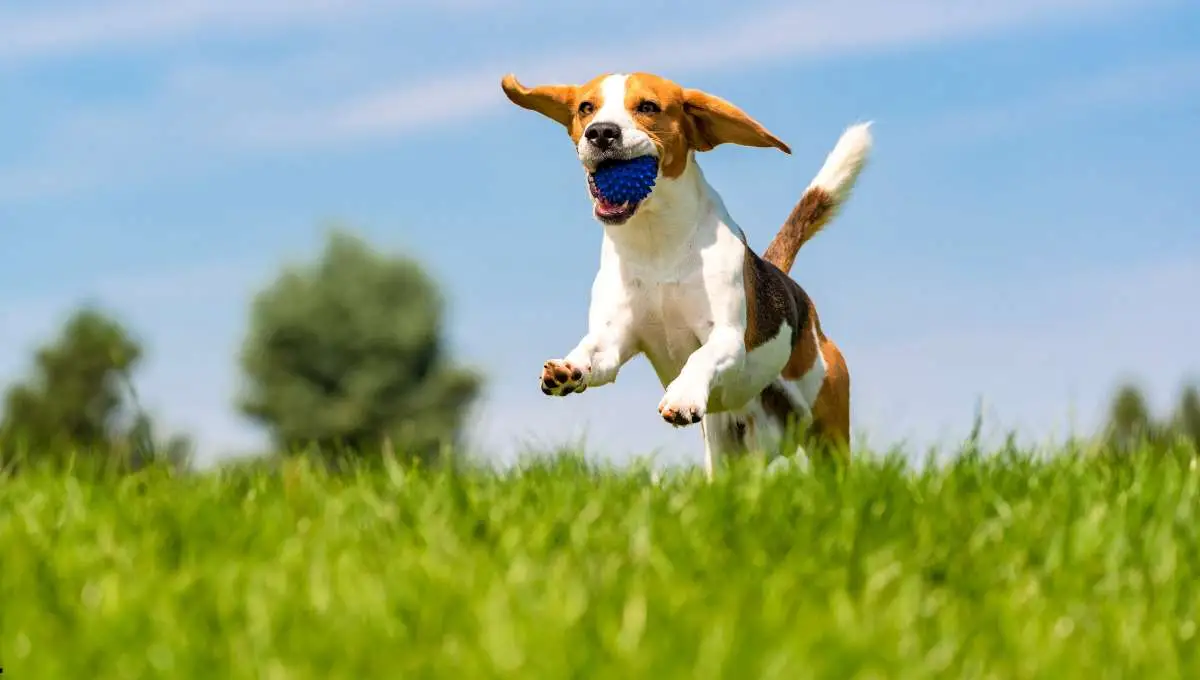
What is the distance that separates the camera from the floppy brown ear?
6879mm

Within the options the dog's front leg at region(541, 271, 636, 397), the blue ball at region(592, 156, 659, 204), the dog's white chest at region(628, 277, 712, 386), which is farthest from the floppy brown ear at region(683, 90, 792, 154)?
the dog's front leg at region(541, 271, 636, 397)

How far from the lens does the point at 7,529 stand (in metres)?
5.14

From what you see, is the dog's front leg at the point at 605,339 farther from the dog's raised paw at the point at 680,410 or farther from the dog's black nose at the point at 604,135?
the dog's black nose at the point at 604,135

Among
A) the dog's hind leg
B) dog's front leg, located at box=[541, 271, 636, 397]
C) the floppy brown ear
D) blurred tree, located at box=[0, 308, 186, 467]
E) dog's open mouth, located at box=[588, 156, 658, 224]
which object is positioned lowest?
blurred tree, located at box=[0, 308, 186, 467]

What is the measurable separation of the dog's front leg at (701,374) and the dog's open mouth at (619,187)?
0.74 m

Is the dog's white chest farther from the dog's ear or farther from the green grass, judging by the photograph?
the green grass

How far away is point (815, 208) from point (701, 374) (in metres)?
2.37

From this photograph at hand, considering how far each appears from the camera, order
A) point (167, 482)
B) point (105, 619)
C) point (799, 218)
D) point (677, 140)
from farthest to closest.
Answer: point (799, 218) < point (677, 140) < point (167, 482) < point (105, 619)

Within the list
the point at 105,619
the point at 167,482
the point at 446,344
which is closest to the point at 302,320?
the point at 446,344

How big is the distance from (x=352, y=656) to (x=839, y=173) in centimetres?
572

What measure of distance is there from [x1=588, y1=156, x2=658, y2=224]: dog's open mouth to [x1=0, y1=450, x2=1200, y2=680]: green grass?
1201mm

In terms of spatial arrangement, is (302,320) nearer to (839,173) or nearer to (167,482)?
A: (839,173)

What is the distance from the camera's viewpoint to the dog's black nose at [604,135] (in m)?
6.48

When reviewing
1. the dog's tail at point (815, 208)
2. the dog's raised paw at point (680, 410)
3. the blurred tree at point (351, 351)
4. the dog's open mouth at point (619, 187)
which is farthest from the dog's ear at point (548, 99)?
the blurred tree at point (351, 351)
